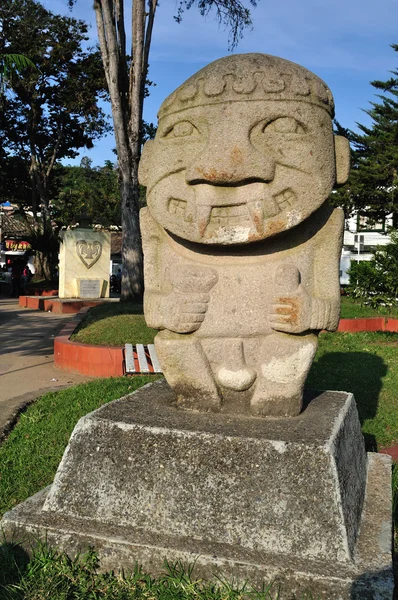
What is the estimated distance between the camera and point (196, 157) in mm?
2922

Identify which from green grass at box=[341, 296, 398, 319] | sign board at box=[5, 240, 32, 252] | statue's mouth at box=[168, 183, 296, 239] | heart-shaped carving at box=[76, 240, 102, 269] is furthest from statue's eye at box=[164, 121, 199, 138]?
sign board at box=[5, 240, 32, 252]

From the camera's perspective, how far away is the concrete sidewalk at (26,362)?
6.13 meters

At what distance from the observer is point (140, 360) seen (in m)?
6.91

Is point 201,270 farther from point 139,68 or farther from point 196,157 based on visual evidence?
point 139,68

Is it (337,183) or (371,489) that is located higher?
(337,183)

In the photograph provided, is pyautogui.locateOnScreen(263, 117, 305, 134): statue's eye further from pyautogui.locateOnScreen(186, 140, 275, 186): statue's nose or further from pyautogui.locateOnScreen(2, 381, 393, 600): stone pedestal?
pyautogui.locateOnScreen(2, 381, 393, 600): stone pedestal

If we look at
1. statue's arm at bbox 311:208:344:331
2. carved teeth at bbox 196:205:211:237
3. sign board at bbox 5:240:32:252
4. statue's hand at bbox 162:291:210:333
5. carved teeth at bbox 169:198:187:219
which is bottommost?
statue's hand at bbox 162:291:210:333

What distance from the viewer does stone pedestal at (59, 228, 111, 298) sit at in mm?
17047

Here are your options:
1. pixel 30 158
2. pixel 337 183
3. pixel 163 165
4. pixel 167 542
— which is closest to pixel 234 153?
pixel 163 165

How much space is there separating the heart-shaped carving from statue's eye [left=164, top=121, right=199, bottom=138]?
1431cm

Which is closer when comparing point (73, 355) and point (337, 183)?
point (337, 183)

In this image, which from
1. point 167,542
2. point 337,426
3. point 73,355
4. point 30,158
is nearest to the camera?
point 167,542

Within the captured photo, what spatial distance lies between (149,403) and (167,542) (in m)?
0.89

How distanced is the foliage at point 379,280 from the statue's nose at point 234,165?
23.7 ft
